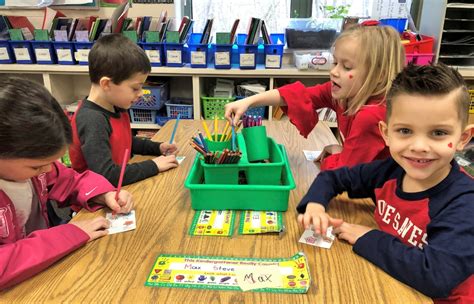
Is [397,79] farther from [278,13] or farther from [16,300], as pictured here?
[278,13]

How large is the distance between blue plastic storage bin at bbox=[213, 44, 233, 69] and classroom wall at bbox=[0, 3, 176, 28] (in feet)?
1.72

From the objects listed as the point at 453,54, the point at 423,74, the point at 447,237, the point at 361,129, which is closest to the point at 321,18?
the point at 453,54

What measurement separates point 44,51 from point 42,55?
0.03 m

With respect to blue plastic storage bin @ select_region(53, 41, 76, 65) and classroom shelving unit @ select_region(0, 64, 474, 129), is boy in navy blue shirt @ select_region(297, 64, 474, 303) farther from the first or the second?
blue plastic storage bin @ select_region(53, 41, 76, 65)

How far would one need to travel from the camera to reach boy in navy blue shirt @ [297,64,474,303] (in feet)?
2.22

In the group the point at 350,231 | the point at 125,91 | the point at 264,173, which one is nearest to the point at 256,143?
the point at 264,173

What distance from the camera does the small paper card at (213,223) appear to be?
32.9 inches

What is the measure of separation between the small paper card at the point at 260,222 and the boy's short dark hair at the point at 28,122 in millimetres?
420

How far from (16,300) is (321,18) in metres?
2.53

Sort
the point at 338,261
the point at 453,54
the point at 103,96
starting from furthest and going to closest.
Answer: the point at 453,54 < the point at 103,96 < the point at 338,261

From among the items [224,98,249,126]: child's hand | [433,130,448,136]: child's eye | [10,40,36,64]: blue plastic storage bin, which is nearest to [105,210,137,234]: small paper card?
[224,98,249,126]: child's hand

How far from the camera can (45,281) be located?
688mm

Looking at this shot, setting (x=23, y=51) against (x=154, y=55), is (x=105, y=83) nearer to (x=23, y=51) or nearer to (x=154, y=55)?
(x=154, y=55)

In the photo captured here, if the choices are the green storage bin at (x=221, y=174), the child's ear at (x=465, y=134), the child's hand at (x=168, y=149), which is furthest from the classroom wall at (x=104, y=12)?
the child's ear at (x=465, y=134)
